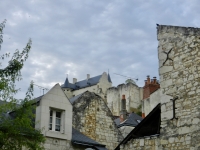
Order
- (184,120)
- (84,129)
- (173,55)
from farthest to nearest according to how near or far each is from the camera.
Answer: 1. (84,129)
2. (173,55)
3. (184,120)

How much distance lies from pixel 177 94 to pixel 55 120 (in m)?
5.11

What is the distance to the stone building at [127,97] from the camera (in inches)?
2430

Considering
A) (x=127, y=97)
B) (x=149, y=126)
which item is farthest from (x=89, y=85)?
(x=149, y=126)

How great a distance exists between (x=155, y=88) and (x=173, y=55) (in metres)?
32.5

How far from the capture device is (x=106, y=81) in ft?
246

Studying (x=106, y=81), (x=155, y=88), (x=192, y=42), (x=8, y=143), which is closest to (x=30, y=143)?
(x=8, y=143)

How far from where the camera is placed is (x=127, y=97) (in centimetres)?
6188

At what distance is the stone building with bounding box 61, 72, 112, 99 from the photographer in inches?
2862

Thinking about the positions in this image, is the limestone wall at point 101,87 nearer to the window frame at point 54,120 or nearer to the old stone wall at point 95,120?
the old stone wall at point 95,120

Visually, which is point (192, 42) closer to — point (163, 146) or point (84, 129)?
point (163, 146)

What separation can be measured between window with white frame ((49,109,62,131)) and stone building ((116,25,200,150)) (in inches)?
132

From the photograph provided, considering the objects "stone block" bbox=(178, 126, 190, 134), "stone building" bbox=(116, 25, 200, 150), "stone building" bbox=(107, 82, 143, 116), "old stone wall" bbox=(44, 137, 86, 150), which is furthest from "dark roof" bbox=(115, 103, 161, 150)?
"stone building" bbox=(107, 82, 143, 116)

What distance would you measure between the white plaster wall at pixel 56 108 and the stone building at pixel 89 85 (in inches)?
2214

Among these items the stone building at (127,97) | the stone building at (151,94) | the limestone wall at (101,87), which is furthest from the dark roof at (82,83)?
the stone building at (151,94)
